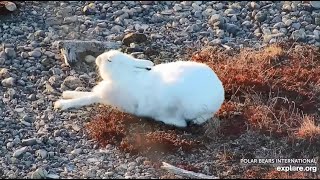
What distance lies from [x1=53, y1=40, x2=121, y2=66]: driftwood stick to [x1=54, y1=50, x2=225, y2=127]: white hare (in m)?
1.23

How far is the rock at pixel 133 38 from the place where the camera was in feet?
30.0

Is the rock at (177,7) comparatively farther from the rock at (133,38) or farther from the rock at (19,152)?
the rock at (19,152)

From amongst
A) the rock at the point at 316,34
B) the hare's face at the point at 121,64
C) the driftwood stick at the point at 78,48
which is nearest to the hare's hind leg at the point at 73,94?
the hare's face at the point at 121,64

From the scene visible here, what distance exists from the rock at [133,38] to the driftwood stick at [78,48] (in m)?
0.20

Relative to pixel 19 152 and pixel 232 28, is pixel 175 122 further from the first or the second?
pixel 232 28

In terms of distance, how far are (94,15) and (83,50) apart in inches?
58.7

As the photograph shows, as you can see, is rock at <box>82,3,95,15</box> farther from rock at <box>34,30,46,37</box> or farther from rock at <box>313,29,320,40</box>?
rock at <box>313,29,320,40</box>

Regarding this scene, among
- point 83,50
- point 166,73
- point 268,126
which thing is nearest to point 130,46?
point 83,50

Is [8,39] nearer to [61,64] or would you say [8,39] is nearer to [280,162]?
[61,64]

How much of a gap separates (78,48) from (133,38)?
79cm

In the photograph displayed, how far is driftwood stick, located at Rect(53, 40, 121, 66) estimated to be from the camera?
8.67 metres

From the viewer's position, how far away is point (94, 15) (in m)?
10.2

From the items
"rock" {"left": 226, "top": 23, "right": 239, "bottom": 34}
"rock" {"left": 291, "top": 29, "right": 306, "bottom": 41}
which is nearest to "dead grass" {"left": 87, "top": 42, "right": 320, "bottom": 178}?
"rock" {"left": 291, "top": 29, "right": 306, "bottom": 41}

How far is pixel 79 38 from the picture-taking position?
31.1 ft
